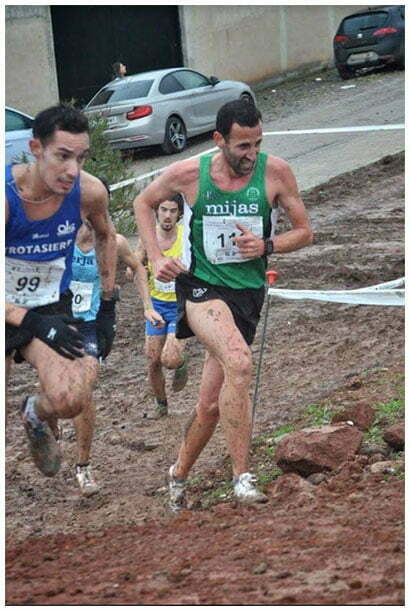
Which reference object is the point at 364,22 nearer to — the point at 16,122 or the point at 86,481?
the point at 16,122

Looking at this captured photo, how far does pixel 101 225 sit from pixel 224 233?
2.27 ft

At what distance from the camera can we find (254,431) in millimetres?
9055

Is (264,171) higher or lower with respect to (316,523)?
higher

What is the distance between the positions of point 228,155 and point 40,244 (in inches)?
47.6

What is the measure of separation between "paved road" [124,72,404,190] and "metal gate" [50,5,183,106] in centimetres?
322

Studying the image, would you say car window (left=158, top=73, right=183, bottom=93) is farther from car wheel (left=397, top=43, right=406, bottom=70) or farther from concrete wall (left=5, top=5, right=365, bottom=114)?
car wheel (left=397, top=43, right=406, bottom=70)

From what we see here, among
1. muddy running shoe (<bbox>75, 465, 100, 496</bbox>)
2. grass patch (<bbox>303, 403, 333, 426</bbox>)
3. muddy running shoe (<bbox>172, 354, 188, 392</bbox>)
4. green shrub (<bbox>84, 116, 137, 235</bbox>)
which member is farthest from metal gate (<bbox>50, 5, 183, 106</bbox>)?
muddy running shoe (<bbox>75, 465, 100, 496</bbox>)

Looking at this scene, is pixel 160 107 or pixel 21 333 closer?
pixel 21 333

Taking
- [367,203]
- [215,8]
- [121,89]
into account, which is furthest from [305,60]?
[367,203]

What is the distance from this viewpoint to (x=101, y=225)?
718 cm

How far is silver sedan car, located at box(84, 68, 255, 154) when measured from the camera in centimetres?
2369

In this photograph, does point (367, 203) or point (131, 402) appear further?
point (367, 203)

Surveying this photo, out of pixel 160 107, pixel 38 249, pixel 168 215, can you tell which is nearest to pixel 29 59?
pixel 160 107

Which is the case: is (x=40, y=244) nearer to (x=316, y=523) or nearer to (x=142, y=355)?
(x=316, y=523)
